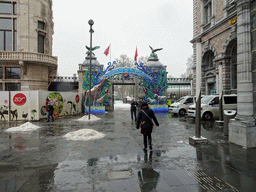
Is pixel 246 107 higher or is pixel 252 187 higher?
pixel 246 107

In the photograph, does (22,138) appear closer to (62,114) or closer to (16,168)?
(16,168)

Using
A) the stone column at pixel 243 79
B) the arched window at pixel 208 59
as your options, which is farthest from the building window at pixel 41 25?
the stone column at pixel 243 79

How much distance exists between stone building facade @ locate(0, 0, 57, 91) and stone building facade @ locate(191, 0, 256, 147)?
59.7 ft

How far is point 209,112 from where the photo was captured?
1511cm

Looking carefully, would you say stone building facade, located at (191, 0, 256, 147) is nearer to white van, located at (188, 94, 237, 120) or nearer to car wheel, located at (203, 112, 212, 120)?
white van, located at (188, 94, 237, 120)

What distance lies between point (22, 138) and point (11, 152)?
89.7 inches

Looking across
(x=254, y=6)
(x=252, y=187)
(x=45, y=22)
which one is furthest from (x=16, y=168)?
(x=45, y=22)

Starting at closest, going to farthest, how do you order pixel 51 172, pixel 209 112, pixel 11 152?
pixel 51 172
pixel 11 152
pixel 209 112

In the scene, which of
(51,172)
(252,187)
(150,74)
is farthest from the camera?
(150,74)

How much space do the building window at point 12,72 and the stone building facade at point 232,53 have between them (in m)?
20.2

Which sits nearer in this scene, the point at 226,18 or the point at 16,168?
the point at 16,168

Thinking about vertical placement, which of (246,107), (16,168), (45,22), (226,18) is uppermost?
(45,22)

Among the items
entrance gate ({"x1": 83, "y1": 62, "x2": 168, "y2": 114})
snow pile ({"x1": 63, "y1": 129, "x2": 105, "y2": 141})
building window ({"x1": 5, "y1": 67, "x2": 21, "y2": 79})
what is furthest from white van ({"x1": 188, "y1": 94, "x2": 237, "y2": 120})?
building window ({"x1": 5, "y1": 67, "x2": 21, "y2": 79})

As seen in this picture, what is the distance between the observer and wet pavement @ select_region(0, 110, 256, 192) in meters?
4.06
